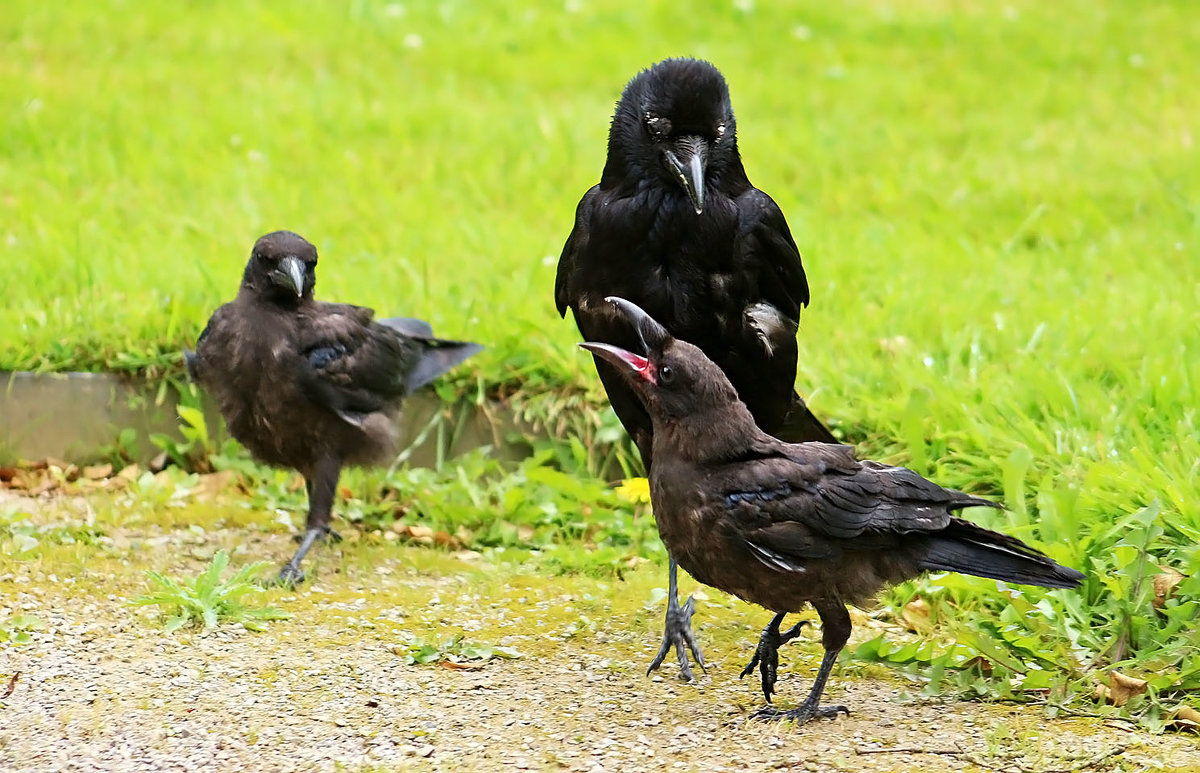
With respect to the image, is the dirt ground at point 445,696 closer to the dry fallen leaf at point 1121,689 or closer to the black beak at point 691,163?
the dry fallen leaf at point 1121,689

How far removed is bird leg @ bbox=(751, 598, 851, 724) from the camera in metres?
3.73

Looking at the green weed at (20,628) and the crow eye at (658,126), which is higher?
the crow eye at (658,126)

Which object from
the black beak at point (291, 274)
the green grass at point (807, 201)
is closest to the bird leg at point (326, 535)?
the green grass at point (807, 201)

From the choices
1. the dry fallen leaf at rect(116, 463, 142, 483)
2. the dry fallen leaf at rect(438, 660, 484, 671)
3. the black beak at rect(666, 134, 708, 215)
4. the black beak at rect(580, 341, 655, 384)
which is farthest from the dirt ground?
the black beak at rect(666, 134, 708, 215)

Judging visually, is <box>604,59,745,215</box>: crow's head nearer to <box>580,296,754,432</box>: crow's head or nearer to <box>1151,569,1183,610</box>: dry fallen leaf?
<box>580,296,754,432</box>: crow's head

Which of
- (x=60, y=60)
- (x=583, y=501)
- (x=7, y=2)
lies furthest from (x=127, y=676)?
(x=7, y=2)

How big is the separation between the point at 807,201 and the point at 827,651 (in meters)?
4.35

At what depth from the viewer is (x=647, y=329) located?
391 centimetres

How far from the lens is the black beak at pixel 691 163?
4129mm

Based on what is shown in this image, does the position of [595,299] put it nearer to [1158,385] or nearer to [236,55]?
[1158,385]

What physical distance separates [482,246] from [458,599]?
104 inches

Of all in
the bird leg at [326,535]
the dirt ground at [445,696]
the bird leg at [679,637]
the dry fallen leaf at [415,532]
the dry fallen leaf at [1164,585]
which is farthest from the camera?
the dry fallen leaf at [415,532]

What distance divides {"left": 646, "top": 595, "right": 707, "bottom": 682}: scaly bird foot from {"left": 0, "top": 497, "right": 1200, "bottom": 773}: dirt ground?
0.19 ft

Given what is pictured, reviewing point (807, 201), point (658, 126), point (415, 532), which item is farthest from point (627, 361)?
point (807, 201)
